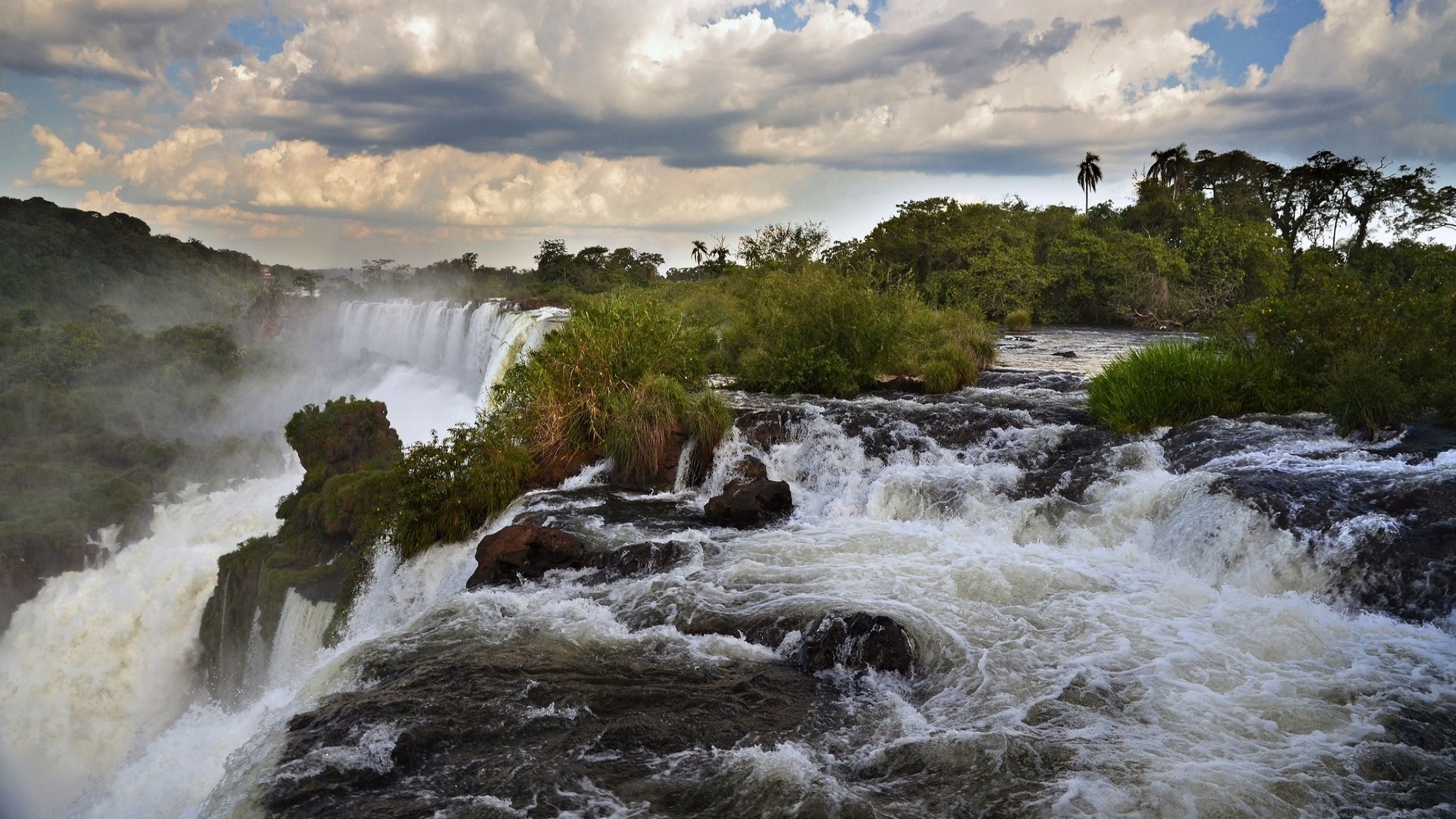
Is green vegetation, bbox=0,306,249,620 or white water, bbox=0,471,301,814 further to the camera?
green vegetation, bbox=0,306,249,620

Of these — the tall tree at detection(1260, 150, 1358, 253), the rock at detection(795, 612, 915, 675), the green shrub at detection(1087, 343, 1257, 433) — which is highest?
the tall tree at detection(1260, 150, 1358, 253)

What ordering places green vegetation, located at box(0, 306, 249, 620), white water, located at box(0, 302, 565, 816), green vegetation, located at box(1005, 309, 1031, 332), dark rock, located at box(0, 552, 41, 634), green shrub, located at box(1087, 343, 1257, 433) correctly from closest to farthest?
white water, located at box(0, 302, 565, 816) < green shrub, located at box(1087, 343, 1257, 433) < dark rock, located at box(0, 552, 41, 634) < green vegetation, located at box(0, 306, 249, 620) < green vegetation, located at box(1005, 309, 1031, 332)

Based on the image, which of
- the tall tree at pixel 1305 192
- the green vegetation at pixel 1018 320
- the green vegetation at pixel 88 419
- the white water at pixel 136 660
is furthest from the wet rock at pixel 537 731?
the tall tree at pixel 1305 192

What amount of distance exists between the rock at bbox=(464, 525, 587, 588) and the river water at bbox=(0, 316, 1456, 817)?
9.7 inches

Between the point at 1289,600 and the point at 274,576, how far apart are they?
12.6m

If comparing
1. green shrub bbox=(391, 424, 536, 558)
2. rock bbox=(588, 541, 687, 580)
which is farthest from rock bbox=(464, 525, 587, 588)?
green shrub bbox=(391, 424, 536, 558)

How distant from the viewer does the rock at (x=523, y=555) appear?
8945 millimetres

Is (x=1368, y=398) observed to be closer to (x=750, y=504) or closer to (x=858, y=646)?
(x=750, y=504)

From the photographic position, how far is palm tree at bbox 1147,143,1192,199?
48344mm

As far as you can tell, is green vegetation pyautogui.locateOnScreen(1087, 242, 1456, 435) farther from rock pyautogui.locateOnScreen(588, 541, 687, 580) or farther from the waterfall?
the waterfall

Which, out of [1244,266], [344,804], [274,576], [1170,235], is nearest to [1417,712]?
[344,804]

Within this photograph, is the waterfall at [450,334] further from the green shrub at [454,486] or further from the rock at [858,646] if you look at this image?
the rock at [858,646]

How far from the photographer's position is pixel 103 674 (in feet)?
53.0

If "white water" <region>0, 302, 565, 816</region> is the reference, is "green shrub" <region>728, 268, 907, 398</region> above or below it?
above
